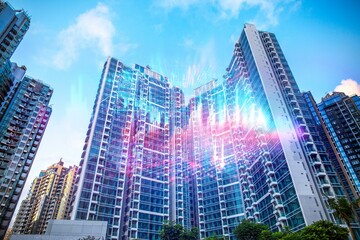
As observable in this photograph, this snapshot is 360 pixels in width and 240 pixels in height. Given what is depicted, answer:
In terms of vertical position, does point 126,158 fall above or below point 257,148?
above

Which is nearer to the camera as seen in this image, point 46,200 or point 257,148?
point 257,148

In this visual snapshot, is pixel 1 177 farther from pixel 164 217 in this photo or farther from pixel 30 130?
pixel 164 217

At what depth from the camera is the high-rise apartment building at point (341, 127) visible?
9956 cm

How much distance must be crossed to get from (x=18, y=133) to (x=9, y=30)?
4734 cm

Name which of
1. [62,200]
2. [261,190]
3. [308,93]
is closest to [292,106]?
[261,190]

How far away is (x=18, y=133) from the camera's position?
97.8 meters

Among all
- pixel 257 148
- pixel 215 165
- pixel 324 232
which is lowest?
pixel 324 232

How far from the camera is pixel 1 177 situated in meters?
86.0

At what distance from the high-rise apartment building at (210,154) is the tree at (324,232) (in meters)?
12.8

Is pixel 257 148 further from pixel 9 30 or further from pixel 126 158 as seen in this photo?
pixel 9 30

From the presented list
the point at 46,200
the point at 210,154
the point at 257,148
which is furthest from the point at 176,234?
the point at 46,200

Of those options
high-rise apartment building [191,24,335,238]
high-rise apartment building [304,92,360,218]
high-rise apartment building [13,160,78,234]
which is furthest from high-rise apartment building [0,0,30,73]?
high-rise apartment building [304,92,360,218]

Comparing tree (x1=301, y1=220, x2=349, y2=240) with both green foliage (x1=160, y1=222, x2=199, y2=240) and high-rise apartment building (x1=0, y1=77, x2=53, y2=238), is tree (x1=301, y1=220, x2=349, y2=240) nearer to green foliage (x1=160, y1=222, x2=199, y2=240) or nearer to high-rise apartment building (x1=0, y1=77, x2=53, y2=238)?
green foliage (x1=160, y1=222, x2=199, y2=240)

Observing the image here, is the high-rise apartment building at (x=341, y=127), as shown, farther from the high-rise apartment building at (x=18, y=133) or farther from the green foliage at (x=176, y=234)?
the high-rise apartment building at (x=18, y=133)
